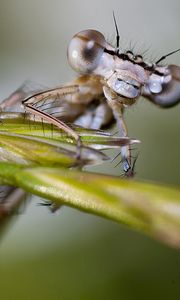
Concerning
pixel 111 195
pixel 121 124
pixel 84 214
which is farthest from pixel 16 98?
pixel 111 195

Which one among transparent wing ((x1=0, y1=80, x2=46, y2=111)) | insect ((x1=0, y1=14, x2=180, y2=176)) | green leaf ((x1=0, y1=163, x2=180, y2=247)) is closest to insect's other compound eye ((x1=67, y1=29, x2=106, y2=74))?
insect ((x1=0, y1=14, x2=180, y2=176))

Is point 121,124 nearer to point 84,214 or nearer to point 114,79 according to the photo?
point 114,79

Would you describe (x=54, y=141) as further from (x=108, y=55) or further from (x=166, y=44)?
(x=166, y=44)

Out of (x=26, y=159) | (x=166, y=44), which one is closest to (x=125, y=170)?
(x=26, y=159)

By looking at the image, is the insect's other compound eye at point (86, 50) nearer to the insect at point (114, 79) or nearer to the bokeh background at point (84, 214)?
the insect at point (114, 79)

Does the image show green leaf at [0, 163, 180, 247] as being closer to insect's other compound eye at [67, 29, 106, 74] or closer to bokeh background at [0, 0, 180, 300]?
insect's other compound eye at [67, 29, 106, 74]
